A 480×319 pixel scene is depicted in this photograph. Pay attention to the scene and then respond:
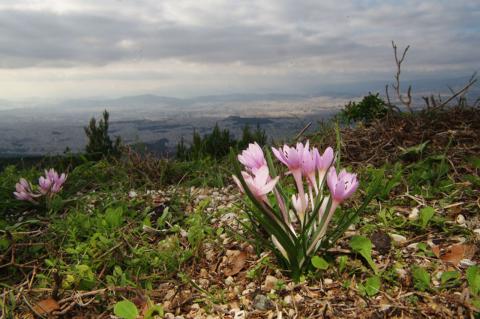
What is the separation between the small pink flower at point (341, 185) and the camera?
1854mm

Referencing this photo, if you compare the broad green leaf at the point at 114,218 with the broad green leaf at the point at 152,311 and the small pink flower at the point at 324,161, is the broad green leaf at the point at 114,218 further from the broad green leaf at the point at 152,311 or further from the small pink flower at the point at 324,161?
the small pink flower at the point at 324,161

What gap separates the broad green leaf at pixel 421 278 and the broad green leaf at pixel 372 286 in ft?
0.60

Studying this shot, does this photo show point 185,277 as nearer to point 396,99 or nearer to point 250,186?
point 250,186

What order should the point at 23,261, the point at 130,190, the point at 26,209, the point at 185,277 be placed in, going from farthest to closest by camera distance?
the point at 130,190 → the point at 26,209 → the point at 23,261 → the point at 185,277

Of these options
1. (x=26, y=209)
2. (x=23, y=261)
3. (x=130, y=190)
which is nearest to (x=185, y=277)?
(x=23, y=261)

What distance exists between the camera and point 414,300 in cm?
189

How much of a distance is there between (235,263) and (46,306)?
1074mm

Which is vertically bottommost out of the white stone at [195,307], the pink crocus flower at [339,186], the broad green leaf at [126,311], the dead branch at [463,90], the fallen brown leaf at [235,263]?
the white stone at [195,307]

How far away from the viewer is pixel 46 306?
224 centimetres

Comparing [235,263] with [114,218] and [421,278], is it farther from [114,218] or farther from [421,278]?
[114,218]

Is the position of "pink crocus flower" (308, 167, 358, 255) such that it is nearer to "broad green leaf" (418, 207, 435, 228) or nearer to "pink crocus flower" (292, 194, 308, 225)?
"pink crocus flower" (292, 194, 308, 225)

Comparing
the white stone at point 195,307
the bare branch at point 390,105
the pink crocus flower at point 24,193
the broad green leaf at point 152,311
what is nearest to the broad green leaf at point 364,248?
the white stone at point 195,307

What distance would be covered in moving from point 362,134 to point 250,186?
3.43m

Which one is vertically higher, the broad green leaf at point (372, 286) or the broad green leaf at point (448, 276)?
the broad green leaf at point (448, 276)
